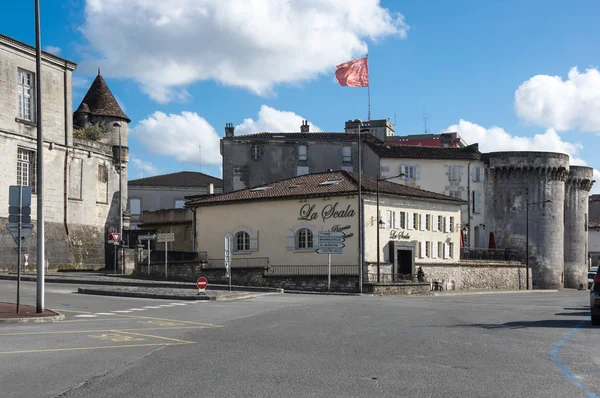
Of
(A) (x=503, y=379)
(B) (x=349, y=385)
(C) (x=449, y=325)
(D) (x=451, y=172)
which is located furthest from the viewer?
(D) (x=451, y=172)

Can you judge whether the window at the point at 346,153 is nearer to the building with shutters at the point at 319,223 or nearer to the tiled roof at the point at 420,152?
the tiled roof at the point at 420,152

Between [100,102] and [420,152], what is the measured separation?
97.1 ft

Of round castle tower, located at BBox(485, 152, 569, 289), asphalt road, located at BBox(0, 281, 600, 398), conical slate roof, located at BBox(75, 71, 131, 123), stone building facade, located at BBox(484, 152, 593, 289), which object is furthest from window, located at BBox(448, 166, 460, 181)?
asphalt road, located at BBox(0, 281, 600, 398)

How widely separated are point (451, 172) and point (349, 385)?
6270 cm

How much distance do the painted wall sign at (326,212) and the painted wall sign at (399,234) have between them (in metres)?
4.23

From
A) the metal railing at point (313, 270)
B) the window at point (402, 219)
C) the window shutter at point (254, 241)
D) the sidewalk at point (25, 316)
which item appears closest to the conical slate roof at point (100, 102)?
→ the window shutter at point (254, 241)

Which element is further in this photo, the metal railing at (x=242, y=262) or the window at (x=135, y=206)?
the window at (x=135, y=206)

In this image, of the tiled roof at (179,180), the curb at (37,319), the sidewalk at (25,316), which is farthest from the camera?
the tiled roof at (179,180)

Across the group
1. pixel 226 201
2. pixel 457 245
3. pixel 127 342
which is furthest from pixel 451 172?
pixel 127 342

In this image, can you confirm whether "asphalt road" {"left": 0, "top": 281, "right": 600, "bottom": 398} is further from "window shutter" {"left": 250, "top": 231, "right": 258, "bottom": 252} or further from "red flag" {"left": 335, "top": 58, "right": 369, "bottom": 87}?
"red flag" {"left": 335, "top": 58, "right": 369, "bottom": 87}

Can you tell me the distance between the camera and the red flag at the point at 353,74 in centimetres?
5964

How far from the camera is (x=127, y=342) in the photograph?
1386cm

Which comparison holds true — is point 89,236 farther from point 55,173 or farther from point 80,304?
point 80,304

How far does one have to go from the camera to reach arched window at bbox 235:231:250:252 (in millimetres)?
47219
